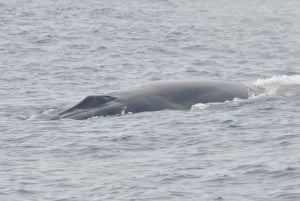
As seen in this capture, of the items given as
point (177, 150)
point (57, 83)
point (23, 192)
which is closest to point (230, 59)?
point (57, 83)

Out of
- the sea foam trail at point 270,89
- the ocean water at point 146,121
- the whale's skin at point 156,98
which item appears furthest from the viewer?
the sea foam trail at point 270,89

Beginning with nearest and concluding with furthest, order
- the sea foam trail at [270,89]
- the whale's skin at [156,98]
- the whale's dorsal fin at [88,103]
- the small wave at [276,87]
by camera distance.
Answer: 1. the whale's skin at [156,98]
2. the whale's dorsal fin at [88,103]
3. the sea foam trail at [270,89]
4. the small wave at [276,87]

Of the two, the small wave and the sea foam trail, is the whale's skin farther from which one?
the small wave

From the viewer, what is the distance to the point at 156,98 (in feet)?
102

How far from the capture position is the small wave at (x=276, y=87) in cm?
3284

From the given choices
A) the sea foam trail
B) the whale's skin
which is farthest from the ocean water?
the whale's skin

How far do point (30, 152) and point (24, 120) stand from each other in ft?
15.2

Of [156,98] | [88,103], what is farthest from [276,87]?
[88,103]

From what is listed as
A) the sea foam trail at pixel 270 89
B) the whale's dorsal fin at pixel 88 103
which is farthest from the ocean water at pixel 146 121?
the whale's dorsal fin at pixel 88 103

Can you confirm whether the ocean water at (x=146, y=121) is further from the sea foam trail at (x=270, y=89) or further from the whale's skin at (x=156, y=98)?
the whale's skin at (x=156, y=98)

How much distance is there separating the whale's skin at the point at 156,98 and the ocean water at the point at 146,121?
1.32 feet

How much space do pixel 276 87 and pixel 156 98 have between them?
15.7ft

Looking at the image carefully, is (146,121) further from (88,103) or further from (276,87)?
(276,87)

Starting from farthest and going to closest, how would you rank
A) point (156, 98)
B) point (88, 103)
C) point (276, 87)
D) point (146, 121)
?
point (276, 87), point (156, 98), point (88, 103), point (146, 121)
